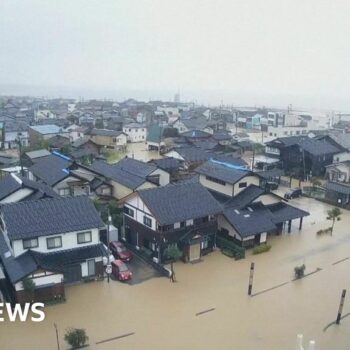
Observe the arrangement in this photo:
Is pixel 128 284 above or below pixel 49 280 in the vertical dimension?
below

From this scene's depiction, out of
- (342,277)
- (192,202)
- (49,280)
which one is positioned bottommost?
(342,277)

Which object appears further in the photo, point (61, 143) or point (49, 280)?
point (61, 143)

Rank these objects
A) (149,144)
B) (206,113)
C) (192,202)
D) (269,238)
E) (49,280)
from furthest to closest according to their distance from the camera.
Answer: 1. (206,113)
2. (149,144)
3. (269,238)
4. (192,202)
5. (49,280)

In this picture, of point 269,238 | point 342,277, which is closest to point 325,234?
point 269,238

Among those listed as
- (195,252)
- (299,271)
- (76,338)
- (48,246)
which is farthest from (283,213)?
(76,338)

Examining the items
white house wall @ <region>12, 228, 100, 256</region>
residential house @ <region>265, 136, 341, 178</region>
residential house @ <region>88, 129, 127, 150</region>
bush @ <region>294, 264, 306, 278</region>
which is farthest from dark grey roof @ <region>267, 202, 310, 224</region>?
residential house @ <region>88, 129, 127, 150</region>

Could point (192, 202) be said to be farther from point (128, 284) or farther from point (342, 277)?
point (342, 277)

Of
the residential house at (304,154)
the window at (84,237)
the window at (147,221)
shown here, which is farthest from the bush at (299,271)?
the residential house at (304,154)
